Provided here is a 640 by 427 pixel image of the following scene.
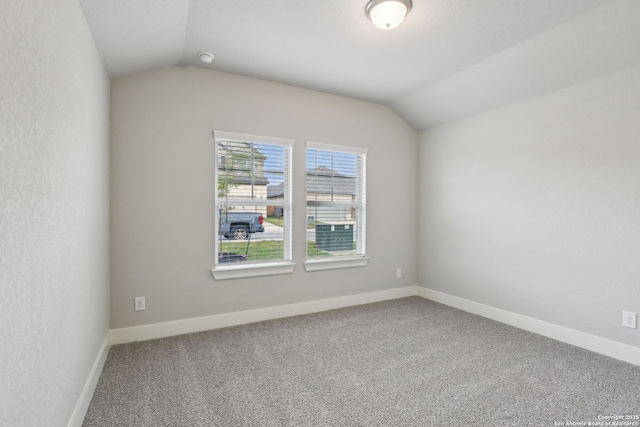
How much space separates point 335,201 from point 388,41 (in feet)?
6.17

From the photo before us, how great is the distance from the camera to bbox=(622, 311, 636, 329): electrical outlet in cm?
261

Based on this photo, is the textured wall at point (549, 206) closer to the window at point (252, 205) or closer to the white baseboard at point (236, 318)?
the white baseboard at point (236, 318)

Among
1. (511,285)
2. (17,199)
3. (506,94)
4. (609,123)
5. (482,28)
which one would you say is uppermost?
(482,28)

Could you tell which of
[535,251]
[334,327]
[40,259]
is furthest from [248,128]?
[535,251]

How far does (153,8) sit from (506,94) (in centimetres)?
319

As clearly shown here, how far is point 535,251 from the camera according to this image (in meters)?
3.28

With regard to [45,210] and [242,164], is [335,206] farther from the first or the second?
[45,210]

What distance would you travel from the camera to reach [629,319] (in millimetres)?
2635

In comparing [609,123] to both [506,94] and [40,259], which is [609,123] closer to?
[506,94]

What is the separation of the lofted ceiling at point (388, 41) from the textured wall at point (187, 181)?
221mm

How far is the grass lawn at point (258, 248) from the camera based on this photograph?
3461 mm

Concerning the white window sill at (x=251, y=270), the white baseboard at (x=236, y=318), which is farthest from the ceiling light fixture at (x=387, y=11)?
the white baseboard at (x=236, y=318)

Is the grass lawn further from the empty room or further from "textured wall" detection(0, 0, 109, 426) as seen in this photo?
"textured wall" detection(0, 0, 109, 426)

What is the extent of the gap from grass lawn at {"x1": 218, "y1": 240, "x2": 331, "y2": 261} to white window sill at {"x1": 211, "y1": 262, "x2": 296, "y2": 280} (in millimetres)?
104
